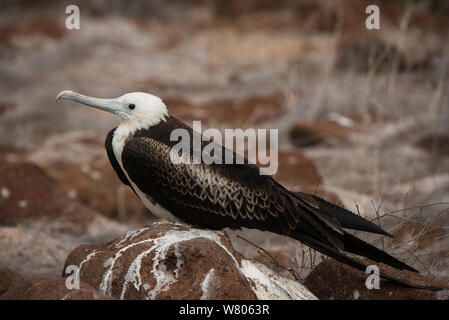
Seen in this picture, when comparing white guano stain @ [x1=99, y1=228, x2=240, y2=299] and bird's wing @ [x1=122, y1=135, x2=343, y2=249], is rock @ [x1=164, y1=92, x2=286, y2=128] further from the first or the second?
white guano stain @ [x1=99, y1=228, x2=240, y2=299]

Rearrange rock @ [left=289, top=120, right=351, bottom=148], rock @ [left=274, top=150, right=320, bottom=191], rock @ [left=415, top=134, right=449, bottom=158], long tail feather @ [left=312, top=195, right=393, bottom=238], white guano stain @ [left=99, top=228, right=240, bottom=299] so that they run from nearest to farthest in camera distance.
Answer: white guano stain @ [left=99, top=228, right=240, bottom=299] → long tail feather @ [left=312, top=195, right=393, bottom=238] → rock @ [left=274, top=150, right=320, bottom=191] → rock @ [left=415, top=134, right=449, bottom=158] → rock @ [left=289, top=120, right=351, bottom=148]

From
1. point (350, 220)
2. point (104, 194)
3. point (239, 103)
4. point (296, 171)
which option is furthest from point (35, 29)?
point (350, 220)

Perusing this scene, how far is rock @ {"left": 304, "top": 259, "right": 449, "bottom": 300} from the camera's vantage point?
386 centimetres

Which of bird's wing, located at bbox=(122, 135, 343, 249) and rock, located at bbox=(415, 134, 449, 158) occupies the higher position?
bird's wing, located at bbox=(122, 135, 343, 249)

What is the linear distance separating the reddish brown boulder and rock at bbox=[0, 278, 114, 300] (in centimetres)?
23

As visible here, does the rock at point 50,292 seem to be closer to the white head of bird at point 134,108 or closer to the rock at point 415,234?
the white head of bird at point 134,108

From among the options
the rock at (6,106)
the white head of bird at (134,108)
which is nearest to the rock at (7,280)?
the white head of bird at (134,108)

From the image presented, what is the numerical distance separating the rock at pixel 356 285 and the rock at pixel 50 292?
1420mm

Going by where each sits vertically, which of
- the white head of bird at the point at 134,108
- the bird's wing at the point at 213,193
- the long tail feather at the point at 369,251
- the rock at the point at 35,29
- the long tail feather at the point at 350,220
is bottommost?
the long tail feather at the point at 369,251

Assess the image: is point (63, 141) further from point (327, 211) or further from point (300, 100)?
point (327, 211)

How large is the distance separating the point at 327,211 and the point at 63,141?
6.73m

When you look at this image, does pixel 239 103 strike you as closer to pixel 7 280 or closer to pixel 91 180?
pixel 91 180

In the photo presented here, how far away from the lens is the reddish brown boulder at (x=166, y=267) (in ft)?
11.4

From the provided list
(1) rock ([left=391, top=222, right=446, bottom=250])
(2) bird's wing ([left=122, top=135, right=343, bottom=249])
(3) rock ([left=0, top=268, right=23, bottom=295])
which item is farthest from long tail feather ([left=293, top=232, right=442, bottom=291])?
(3) rock ([left=0, top=268, right=23, bottom=295])
